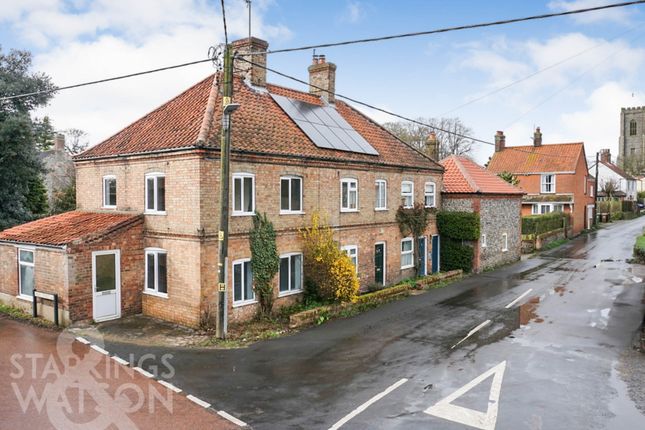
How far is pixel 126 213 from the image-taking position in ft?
58.0

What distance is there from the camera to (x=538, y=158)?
171 feet

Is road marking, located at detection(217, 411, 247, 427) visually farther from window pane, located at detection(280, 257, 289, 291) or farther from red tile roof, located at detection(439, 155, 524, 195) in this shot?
red tile roof, located at detection(439, 155, 524, 195)

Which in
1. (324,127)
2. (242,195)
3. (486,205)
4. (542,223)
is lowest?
(542,223)

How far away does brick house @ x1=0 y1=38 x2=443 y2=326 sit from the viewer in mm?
15477

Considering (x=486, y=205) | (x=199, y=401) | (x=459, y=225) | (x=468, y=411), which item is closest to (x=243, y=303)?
(x=199, y=401)

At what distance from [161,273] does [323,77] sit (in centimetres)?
1384

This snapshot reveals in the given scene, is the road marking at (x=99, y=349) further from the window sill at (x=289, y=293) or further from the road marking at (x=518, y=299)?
the road marking at (x=518, y=299)

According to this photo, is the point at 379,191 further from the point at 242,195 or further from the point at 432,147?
the point at 432,147

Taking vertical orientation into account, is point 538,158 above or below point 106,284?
above

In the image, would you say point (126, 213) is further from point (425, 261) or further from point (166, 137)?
point (425, 261)

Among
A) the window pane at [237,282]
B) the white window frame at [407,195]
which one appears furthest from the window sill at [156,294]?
the white window frame at [407,195]

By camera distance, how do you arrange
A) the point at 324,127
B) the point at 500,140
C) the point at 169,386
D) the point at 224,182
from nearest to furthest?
the point at 169,386 → the point at 224,182 → the point at 324,127 → the point at 500,140

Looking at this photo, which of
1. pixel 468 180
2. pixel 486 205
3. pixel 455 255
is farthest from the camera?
pixel 486 205

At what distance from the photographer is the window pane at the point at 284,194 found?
17.9 m
